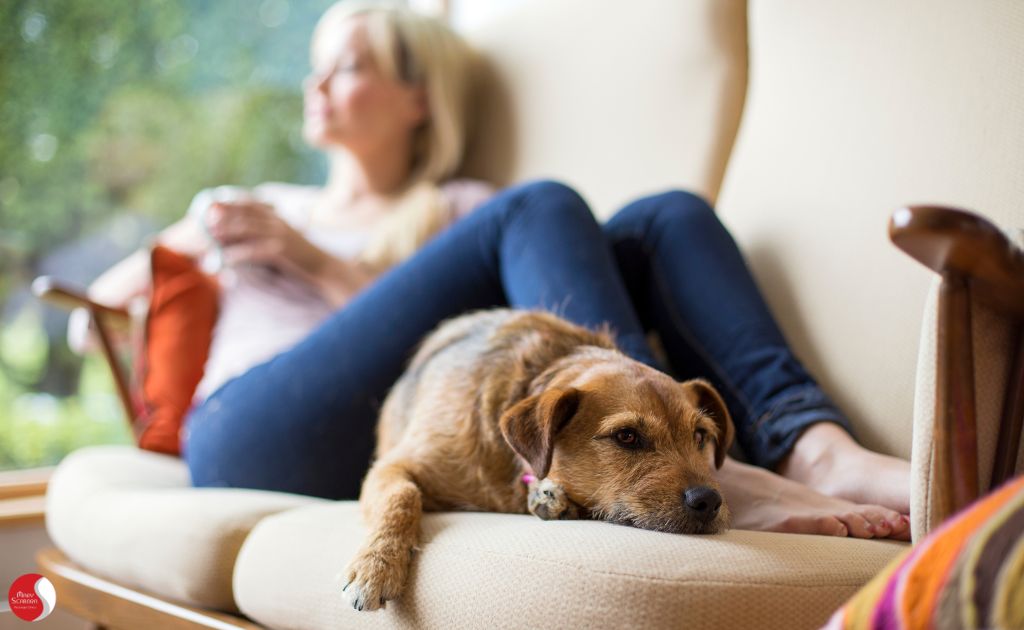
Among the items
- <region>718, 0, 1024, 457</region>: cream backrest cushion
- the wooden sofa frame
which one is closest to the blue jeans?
<region>718, 0, 1024, 457</region>: cream backrest cushion

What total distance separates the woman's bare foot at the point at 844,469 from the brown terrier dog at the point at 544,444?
20cm

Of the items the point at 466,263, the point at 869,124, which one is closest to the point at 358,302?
the point at 466,263

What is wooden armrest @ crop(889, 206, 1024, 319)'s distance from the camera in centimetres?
77

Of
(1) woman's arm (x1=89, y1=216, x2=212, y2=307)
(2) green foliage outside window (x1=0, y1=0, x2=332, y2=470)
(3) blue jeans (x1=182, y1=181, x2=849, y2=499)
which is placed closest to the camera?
(3) blue jeans (x1=182, y1=181, x2=849, y2=499)

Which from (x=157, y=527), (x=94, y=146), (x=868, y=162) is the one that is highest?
(x=868, y=162)

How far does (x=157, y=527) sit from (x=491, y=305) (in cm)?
69

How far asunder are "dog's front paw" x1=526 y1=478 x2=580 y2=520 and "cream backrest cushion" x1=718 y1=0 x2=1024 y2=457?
0.55m

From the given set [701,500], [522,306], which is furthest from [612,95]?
[701,500]

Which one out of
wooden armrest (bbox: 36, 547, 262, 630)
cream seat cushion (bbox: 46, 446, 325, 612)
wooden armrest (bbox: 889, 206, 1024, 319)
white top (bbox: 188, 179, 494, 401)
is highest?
wooden armrest (bbox: 889, 206, 1024, 319)

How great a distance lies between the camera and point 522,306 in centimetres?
153

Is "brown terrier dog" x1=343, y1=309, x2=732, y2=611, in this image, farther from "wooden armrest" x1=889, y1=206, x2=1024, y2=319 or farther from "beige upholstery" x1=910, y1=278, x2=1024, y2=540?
"wooden armrest" x1=889, y1=206, x2=1024, y2=319

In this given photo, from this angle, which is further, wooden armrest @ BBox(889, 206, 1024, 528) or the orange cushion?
the orange cushion

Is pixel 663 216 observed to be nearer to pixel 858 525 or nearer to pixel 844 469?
pixel 844 469

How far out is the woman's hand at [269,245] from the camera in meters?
2.09
